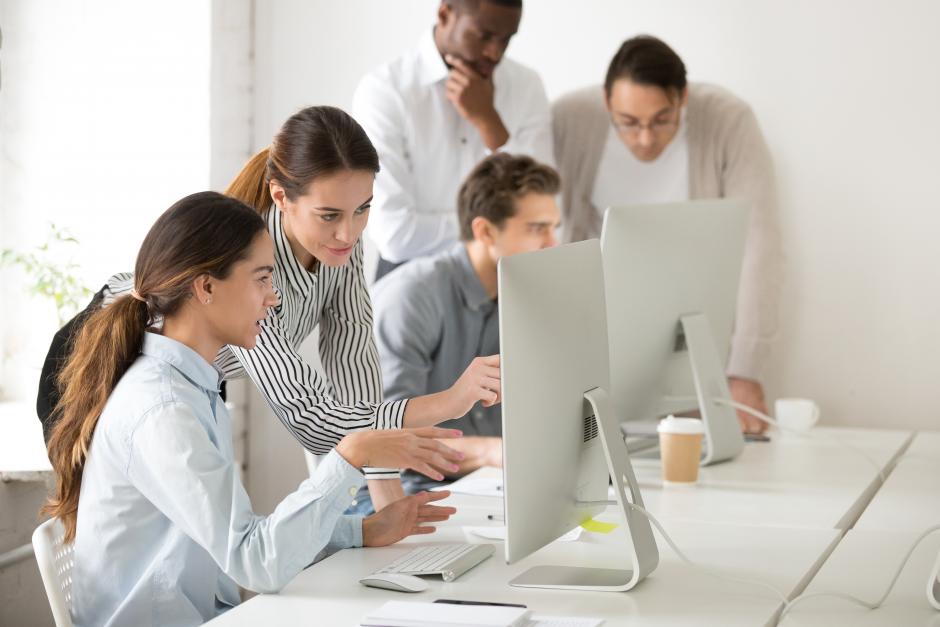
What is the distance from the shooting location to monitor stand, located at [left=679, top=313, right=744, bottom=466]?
7.93 feet

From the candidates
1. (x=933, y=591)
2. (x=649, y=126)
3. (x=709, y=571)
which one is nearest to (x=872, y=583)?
(x=933, y=591)

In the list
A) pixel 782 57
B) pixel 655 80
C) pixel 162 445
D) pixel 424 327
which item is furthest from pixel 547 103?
pixel 162 445

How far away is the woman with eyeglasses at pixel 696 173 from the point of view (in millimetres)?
3410

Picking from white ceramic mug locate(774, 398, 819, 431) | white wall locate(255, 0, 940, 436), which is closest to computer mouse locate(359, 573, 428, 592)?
white ceramic mug locate(774, 398, 819, 431)

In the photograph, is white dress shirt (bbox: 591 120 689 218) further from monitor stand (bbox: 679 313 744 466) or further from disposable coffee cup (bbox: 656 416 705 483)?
disposable coffee cup (bbox: 656 416 705 483)

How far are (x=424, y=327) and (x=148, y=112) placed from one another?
1.28m

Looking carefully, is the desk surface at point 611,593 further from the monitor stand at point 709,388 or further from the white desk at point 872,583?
the monitor stand at point 709,388

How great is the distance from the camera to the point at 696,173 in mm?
3422

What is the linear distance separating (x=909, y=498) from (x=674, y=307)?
0.57 metres

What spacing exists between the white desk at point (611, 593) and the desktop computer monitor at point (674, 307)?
49cm

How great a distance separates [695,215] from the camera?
2377 mm

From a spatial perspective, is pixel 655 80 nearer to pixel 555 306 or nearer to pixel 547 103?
pixel 547 103

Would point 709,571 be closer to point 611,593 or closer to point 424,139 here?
point 611,593

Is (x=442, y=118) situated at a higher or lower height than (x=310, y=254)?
higher
